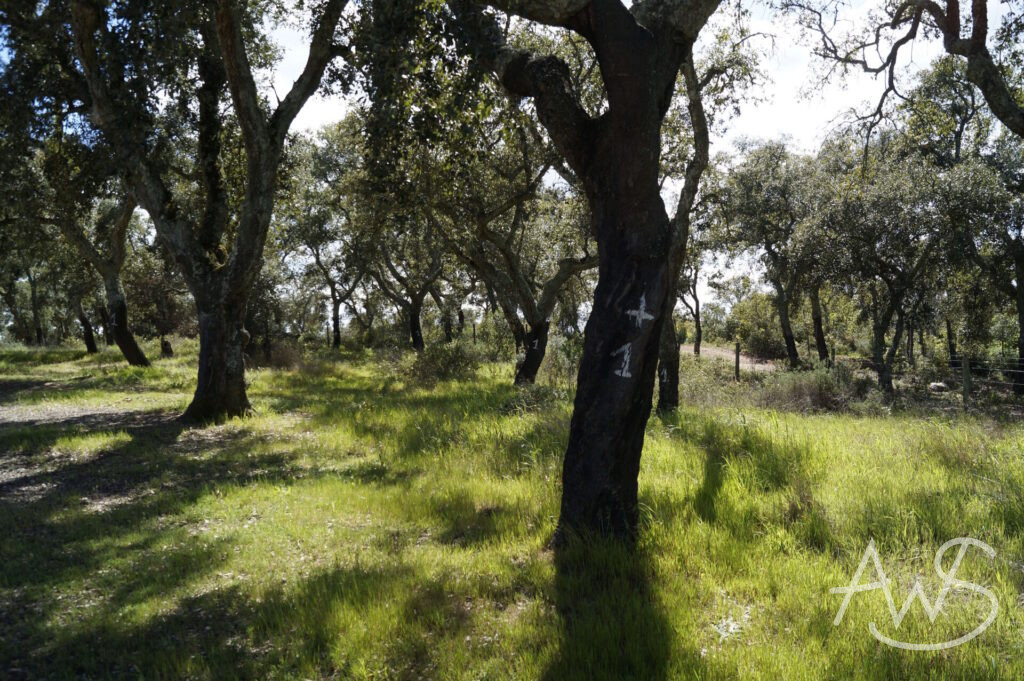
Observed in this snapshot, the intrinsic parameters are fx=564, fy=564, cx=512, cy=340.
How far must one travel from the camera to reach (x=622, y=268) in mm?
4426

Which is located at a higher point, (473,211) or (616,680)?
(473,211)

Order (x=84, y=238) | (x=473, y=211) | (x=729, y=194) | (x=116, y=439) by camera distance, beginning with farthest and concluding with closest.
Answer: (x=729, y=194)
(x=84, y=238)
(x=473, y=211)
(x=116, y=439)

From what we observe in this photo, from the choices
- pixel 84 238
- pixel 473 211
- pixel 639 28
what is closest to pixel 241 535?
pixel 639 28

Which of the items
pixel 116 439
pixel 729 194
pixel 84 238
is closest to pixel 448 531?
pixel 116 439

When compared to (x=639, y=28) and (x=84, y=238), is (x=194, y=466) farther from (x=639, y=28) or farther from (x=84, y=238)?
(x=84, y=238)

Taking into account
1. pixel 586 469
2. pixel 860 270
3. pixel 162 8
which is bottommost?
pixel 586 469

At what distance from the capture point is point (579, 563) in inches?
161

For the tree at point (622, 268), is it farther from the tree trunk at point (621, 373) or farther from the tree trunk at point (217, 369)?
the tree trunk at point (217, 369)

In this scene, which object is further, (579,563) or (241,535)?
(241,535)

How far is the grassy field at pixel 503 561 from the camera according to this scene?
3.11 metres

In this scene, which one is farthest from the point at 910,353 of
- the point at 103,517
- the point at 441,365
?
the point at 103,517

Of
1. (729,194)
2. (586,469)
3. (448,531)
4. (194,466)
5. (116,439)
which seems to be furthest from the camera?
(729,194)

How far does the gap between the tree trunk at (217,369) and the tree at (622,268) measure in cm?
879

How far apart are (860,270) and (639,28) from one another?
19531 millimetres
